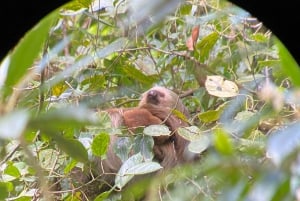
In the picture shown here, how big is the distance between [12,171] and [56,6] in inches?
39.0

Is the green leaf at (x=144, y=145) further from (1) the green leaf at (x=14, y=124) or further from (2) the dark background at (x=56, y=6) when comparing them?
(1) the green leaf at (x=14, y=124)

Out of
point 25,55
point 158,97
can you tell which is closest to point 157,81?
point 158,97

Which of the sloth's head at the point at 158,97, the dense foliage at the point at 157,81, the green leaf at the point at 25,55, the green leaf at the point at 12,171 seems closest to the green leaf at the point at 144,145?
the dense foliage at the point at 157,81

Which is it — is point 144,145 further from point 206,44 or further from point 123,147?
point 206,44

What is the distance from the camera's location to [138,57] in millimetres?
2383

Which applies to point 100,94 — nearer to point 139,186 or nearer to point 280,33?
point 280,33

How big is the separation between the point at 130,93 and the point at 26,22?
1.56 metres

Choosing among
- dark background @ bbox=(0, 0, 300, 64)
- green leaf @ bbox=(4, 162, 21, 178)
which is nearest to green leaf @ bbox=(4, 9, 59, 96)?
dark background @ bbox=(0, 0, 300, 64)

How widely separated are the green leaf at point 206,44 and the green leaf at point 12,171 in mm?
759

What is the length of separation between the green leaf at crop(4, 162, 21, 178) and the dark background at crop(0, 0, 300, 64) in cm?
96

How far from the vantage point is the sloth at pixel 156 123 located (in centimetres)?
234

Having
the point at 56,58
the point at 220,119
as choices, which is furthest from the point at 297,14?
the point at 56,58

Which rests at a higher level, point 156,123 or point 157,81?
point 157,81

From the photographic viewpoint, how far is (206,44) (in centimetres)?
212
